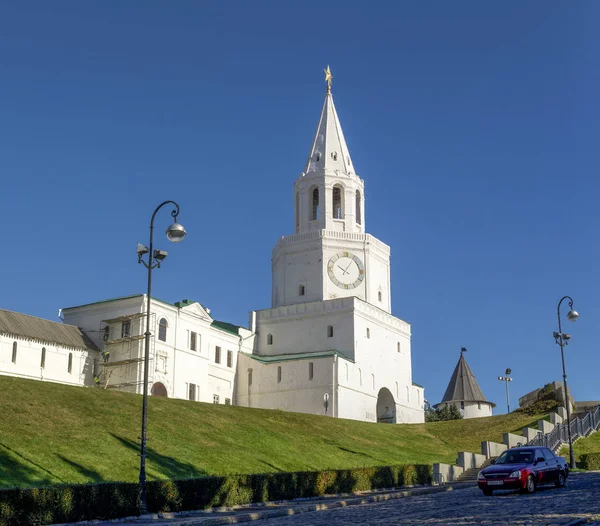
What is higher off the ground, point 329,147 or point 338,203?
point 329,147

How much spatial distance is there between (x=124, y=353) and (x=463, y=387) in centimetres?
4451

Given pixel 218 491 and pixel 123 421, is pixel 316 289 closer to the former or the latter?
pixel 123 421

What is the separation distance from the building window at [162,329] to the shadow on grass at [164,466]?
29.8m

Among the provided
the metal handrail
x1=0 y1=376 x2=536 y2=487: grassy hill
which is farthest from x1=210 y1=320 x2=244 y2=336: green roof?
the metal handrail

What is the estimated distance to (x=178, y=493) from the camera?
2770 centimetres

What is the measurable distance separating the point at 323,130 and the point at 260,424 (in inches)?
1686

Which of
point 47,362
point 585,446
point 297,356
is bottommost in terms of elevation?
point 585,446

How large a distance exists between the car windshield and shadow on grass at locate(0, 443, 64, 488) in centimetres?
1633

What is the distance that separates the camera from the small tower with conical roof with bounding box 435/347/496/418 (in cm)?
9631

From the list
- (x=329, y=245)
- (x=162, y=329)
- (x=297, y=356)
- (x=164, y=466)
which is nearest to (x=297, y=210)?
(x=329, y=245)

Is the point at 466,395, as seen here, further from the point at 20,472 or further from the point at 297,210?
the point at 20,472

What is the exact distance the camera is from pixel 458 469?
44.1 metres

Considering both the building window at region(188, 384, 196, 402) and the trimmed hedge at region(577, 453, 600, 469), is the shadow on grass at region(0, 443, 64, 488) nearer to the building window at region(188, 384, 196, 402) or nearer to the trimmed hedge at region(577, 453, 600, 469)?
the trimmed hedge at region(577, 453, 600, 469)

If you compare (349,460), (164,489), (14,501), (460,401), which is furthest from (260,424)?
(460,401)
